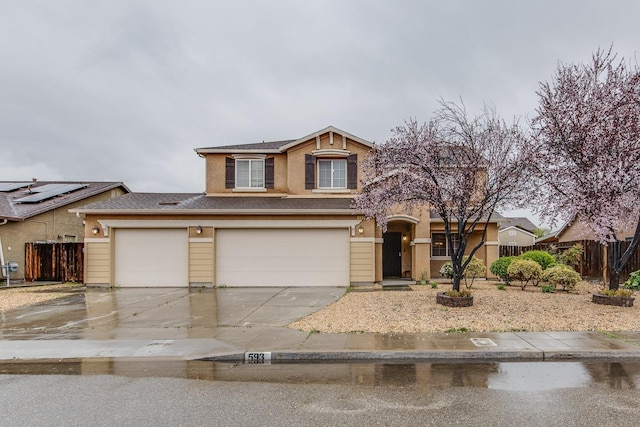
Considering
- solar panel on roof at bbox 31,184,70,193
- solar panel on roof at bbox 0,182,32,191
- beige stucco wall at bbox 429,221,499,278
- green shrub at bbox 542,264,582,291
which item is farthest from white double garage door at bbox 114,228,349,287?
solar panel on roof at bbox 0,182,32,191

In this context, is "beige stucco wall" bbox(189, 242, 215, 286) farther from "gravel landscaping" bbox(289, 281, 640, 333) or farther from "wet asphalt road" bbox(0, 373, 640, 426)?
"wet asphalt road" bbox(0, 373, 640, 426)

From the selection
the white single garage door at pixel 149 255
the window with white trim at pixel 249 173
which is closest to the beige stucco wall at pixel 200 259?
the white single garage door at pixel 149 255

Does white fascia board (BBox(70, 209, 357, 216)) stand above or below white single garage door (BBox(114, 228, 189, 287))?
above

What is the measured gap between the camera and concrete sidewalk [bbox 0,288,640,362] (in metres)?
6.56

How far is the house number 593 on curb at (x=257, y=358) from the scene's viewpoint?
652 cm

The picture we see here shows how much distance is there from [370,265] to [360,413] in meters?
11.8

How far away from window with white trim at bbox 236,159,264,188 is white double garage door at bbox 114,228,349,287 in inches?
125

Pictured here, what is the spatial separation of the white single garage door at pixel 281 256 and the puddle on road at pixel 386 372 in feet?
31.9

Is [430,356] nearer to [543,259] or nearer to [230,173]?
[543,259]

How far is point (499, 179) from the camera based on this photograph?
32.8ft

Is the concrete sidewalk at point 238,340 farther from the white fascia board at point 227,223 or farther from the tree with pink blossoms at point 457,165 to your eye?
the white fascia board at point 227,223

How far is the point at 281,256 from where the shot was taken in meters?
16.3

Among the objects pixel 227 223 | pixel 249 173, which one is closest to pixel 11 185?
pixel 249 173

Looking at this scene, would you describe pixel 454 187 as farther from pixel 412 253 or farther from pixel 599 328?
pixel 412 253
